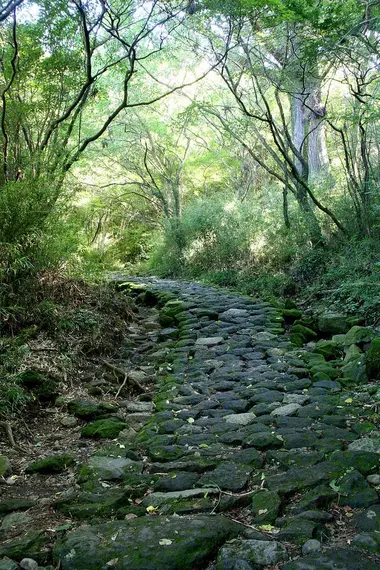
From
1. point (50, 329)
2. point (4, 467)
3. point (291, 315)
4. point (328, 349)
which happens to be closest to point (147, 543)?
point (4, 467)

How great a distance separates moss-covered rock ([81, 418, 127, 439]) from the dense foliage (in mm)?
1437

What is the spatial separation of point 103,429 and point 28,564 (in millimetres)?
1586

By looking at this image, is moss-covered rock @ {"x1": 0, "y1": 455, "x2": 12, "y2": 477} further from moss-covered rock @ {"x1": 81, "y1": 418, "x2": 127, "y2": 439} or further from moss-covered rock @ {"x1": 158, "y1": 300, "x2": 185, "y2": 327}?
moss-covered rock @ {"x1": 158, "y1": 300, "x2": 185, "y2": 327}

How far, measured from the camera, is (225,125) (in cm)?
1094

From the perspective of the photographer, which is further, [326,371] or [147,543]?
[326,371]

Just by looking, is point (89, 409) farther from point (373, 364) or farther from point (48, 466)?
point (373, 364)

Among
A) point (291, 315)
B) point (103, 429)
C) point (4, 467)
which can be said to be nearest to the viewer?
point (4, 467)

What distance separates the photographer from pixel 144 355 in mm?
5598

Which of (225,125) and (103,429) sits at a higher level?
(225,125)

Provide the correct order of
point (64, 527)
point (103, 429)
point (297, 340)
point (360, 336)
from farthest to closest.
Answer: point (297, 340), point (360, 336), point (103, 429), point (64, 527)

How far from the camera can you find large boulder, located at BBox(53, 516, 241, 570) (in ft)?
6.33

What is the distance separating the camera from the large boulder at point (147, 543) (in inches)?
76.0

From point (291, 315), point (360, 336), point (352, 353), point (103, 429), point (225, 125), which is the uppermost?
point (225, 125)

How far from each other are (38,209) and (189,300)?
10.7 feet
